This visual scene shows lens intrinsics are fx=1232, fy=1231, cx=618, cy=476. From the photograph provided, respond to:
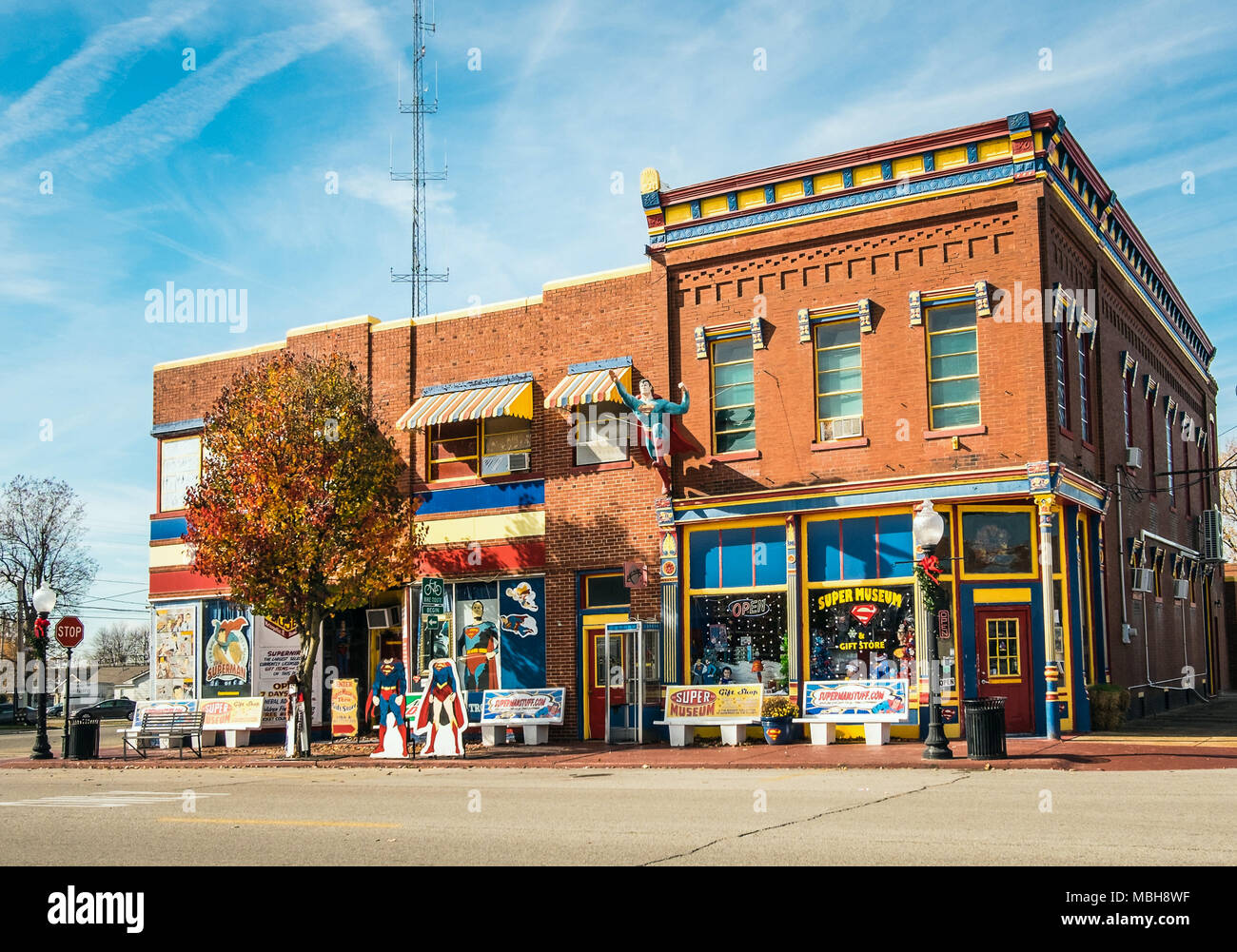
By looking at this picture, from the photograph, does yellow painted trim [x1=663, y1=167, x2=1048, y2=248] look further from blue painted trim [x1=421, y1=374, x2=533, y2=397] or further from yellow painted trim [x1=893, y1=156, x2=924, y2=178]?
blue painted trim [x1=421, y1=374, x2=533, y2=397]

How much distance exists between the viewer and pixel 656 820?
11898 mm

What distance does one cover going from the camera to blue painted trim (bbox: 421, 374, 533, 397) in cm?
2683

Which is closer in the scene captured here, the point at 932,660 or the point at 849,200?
the point at 932,660

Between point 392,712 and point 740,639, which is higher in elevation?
point 740,639

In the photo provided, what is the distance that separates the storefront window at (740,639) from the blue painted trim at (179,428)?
14.8 meters

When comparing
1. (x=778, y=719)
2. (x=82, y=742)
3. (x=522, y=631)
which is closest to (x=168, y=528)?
Answer: (x=82, y=742)

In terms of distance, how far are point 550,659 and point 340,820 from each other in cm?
1334

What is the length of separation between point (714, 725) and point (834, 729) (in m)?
2.29

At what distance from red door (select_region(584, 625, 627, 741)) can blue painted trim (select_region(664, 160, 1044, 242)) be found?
835 cm

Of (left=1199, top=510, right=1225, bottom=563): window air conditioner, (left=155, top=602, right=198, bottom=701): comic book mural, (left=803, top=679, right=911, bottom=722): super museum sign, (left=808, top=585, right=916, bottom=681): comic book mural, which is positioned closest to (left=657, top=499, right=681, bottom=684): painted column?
(left=808, top=585, right=916, bottom=681): comic book mural

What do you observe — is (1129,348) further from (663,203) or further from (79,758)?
(79,758)

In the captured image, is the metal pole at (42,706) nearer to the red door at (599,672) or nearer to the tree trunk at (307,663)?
the tree trunk at (307,663)

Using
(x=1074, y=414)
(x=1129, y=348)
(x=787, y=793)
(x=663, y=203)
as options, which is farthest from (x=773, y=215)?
(x=787, y=793)

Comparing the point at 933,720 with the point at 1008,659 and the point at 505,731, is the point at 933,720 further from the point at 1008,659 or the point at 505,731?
the point at 505,731
